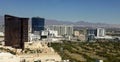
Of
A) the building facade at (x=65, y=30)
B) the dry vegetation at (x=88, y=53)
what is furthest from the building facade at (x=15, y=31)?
the building facade at (x=65, y=30)

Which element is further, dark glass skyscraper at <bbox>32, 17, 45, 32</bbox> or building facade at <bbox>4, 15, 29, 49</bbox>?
dark glass skyscraper at <bbox>32, 17, 45, 32</bbox>

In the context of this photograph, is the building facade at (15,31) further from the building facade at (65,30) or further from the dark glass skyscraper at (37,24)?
the building facade at (65,30)

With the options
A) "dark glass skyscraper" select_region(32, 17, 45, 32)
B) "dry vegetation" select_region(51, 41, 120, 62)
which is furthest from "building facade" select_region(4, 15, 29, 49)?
"dark glass skyscraper" select_region(32, 17, 45, 32)

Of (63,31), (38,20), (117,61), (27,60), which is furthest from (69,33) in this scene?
(27,60)

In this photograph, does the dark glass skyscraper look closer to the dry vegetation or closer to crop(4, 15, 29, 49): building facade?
the dry vegetation

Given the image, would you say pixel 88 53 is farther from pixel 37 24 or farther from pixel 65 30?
pixel 65 30

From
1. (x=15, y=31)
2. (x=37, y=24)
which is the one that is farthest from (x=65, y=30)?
(x=15, y=31)

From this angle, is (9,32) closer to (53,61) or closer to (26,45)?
(26,45)

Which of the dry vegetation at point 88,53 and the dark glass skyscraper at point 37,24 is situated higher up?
the dark glass skyscraper at point 37,24
